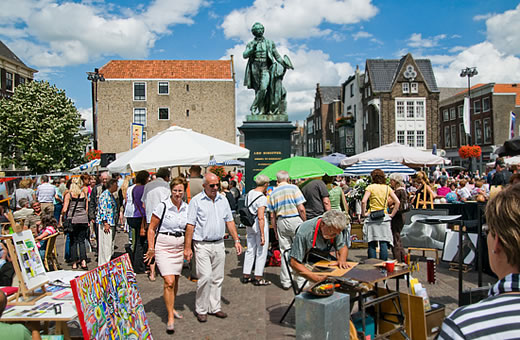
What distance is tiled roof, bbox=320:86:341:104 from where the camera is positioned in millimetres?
65438

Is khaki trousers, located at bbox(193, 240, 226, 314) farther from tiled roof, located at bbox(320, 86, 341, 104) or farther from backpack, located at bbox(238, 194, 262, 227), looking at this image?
tiled roof, located at bbox(320, 86, 341, 104)

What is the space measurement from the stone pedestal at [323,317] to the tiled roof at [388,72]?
4327 cm

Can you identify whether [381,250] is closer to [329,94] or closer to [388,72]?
[388,72]

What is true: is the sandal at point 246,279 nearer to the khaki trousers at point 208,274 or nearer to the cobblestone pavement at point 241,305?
the cobblestone pavement at point 241,305

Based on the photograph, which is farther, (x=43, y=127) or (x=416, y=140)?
(x=416, y=140)

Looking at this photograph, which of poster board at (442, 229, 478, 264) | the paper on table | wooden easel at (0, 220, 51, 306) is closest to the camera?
wooden easel at (0, 220, 51, 306)

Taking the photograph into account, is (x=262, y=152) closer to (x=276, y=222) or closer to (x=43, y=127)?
(x=276, y=222)

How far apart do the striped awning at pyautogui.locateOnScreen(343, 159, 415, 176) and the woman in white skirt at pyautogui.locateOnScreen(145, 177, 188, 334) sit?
7584mm

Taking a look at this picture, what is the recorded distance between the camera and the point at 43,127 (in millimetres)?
31500

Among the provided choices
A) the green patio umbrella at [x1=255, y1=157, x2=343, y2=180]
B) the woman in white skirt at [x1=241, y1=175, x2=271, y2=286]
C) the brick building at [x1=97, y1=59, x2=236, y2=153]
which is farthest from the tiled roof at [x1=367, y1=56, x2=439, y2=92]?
the woman in white skirt at [x1=241, y1=175, x2=271, y2=286]

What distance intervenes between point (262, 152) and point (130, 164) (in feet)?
18.3

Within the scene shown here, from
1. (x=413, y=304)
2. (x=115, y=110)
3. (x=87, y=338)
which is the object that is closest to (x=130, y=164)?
(x=87, y=338)

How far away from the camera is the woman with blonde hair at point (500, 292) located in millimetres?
1254

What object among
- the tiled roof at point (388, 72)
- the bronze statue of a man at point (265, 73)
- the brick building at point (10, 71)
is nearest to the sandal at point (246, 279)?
the bronze statue of a man at point (265, 73)
